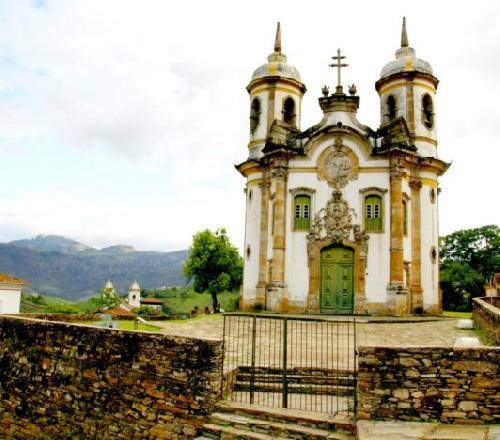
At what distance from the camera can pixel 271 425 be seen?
7.93 meters

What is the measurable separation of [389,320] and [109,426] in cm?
1270

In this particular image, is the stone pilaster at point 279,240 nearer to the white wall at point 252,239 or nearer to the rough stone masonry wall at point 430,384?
the white wall at point 252,239

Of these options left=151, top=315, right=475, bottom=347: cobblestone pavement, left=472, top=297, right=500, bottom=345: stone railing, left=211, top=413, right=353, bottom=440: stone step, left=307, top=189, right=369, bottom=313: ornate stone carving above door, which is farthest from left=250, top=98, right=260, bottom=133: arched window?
left=211, top=413, right=353, bottom=440: stone step

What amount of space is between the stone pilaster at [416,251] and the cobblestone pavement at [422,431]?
54.7 feet

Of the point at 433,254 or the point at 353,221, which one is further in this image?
the point at 433,254

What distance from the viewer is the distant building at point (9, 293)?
33.2 metres

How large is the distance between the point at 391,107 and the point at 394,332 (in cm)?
1397

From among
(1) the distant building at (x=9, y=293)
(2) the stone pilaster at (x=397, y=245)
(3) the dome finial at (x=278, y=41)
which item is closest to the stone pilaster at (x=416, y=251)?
(2) the stone pilaster at (x=397, y=245)

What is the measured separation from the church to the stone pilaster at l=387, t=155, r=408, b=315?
0.04 metres

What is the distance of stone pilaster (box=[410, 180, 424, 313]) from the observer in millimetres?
23484

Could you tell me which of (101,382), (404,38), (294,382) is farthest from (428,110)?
(101,382)

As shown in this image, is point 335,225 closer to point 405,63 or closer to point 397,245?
point 397,245

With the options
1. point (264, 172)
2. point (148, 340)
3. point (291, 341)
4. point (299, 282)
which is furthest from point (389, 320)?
Answer: point (148, 340)

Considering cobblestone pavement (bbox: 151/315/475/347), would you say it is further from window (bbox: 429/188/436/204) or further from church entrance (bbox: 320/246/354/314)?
window (bbox: 429/188/436/204)
